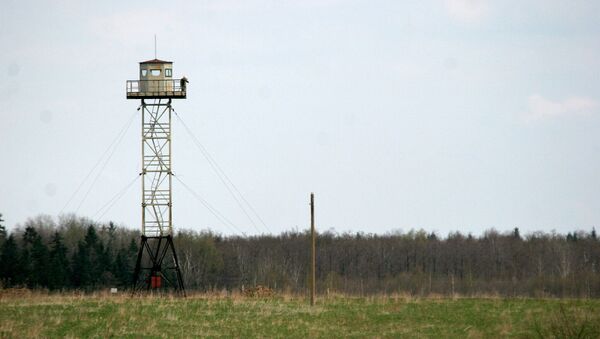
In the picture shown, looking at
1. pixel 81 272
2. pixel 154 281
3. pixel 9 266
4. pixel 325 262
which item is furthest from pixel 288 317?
pixel 325 262

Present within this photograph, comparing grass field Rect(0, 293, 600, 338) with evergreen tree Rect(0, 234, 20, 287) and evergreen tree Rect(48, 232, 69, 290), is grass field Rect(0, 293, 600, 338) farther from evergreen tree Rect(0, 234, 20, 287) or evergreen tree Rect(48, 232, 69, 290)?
evergreen tree Rect(48, 232, 69, 290)

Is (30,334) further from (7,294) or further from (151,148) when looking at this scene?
(151,148)

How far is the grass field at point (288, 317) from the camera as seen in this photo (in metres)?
35.3

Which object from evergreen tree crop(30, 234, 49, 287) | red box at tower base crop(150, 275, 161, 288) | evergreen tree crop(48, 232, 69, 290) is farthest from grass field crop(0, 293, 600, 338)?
evergreen tree crop(48, 232, 69, 290)

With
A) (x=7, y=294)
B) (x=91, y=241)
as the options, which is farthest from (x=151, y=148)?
(x=91, y=241)

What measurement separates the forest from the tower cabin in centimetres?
2232

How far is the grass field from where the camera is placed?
35344 millimetres

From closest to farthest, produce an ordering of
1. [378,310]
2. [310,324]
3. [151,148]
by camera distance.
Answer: [310,324] < [378,310] < [151,148]

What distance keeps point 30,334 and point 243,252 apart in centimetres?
7586

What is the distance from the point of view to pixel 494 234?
136m

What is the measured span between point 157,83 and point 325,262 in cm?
6213

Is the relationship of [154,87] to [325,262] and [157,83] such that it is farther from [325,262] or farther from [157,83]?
[325,262]

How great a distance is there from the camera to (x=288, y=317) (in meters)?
39.4

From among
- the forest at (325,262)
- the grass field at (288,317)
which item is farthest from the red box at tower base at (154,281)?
the forest at (325,262)
